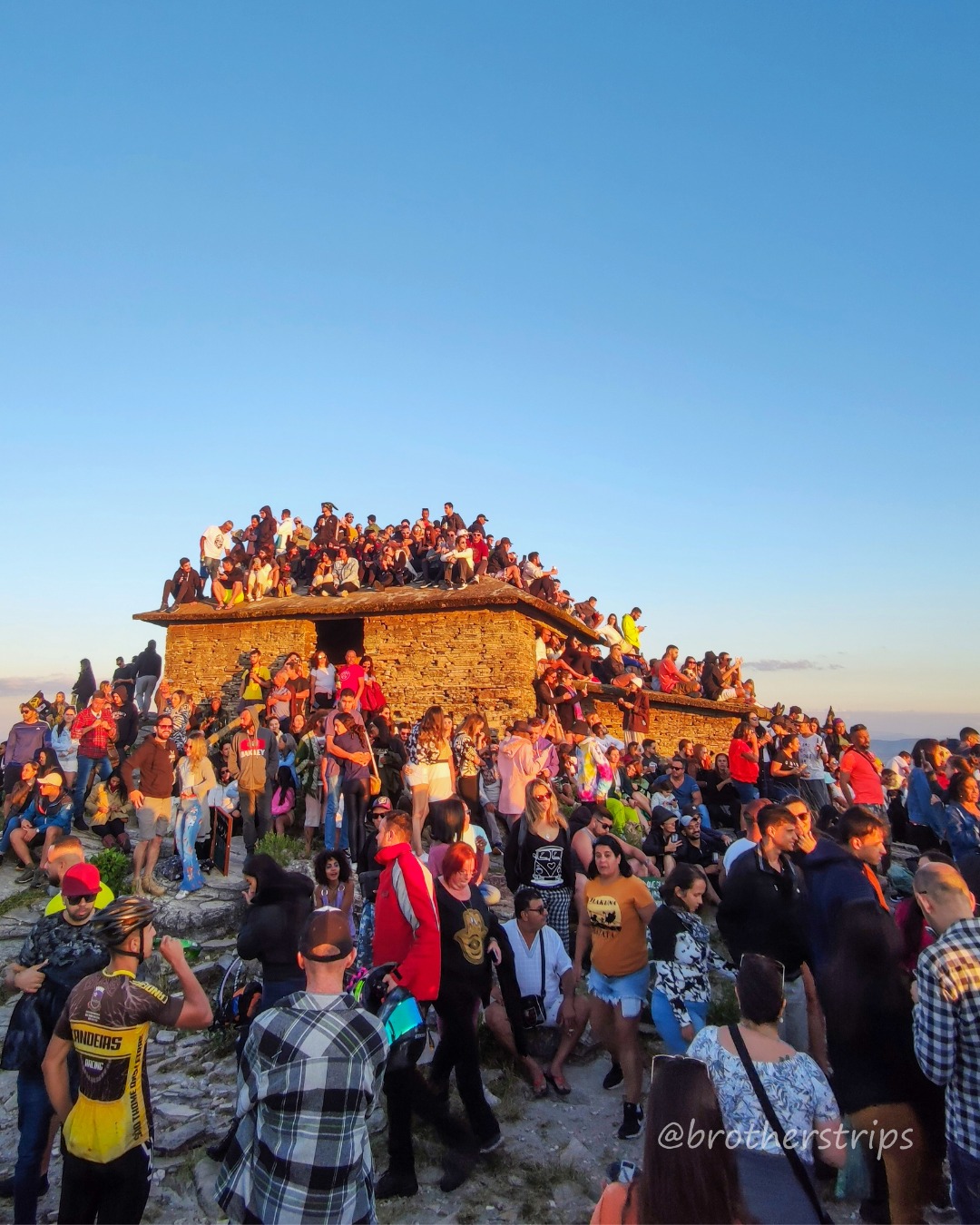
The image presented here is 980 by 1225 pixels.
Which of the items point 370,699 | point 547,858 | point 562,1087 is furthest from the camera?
point 370,699

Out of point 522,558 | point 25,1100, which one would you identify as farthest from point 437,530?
point 25,1100

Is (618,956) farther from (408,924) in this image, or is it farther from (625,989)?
(408,924)

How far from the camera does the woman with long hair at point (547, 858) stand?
6262mm

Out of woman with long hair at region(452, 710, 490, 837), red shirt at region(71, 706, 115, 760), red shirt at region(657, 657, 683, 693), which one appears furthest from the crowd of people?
red shirt at region(657, 657, 683, 693)

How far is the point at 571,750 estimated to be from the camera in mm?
12438

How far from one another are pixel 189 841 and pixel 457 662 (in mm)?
8711

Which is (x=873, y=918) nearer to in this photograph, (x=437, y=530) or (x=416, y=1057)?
(x=416, y=1057)

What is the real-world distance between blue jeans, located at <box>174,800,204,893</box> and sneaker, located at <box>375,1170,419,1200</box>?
17.3 ft

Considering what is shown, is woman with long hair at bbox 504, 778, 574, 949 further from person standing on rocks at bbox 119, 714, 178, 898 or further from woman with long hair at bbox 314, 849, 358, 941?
person standing on rocks at bbox 119, 714, 178, 898

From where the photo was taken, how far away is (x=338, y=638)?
2008cm

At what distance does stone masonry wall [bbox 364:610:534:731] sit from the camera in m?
16.6

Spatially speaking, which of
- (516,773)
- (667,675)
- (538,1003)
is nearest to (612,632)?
(667,675)

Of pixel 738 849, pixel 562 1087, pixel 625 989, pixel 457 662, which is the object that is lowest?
pixel 562 1087

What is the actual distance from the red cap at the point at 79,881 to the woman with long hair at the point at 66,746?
8608 millimetres
